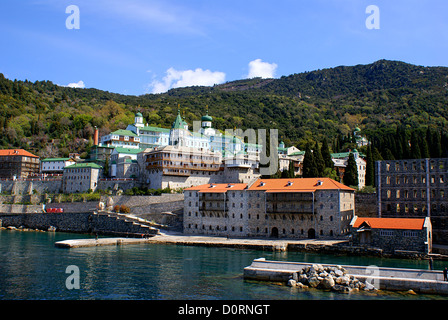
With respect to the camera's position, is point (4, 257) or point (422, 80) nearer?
point (4, 257)

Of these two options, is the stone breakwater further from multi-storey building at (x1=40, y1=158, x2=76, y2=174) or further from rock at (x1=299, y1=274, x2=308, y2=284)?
multi-storey building at (x1=40, y1=158, x2=76, y2=174)

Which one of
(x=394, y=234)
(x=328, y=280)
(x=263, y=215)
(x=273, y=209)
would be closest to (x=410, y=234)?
(x=394, y=234)

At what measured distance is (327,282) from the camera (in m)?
29.1

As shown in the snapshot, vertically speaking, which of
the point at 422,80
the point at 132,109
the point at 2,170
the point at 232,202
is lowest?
the point at 232,202

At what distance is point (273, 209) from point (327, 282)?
25187mm

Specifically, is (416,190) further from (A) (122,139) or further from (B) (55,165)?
(B) (55,165)

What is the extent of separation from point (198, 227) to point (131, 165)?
26.6m

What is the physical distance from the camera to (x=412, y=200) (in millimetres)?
50344

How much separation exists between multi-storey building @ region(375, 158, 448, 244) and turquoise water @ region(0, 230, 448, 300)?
10.7 m

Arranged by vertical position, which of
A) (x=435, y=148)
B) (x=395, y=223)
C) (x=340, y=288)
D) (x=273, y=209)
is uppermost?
(x=435, y=148)

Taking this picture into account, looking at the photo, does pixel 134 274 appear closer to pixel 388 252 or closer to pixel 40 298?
pixel 40 298

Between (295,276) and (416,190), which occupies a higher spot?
(416,190)

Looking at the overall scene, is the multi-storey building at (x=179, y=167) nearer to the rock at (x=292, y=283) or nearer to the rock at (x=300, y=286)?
the rock at (x=292, y=283)

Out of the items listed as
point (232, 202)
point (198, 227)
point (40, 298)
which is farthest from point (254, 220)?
point (40, 298)
